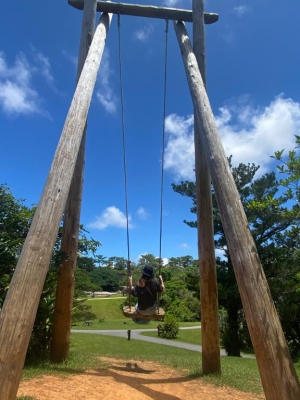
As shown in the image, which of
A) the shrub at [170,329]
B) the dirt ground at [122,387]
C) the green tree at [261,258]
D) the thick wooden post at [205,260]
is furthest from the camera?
the shrub at [170,329]

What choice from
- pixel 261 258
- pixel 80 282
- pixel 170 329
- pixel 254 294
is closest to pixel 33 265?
pixel 254 294

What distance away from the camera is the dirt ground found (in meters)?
4.45

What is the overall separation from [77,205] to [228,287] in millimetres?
13438

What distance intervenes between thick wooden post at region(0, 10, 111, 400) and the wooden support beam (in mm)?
3249

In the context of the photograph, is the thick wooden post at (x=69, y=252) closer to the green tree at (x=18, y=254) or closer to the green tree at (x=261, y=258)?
the green tree at (x=18, y=254)

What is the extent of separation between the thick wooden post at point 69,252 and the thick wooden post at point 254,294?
3146 millimetres

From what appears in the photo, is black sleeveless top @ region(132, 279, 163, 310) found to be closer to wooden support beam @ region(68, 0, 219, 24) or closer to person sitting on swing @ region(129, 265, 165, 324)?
person sitting on swing @ region(129, 265, 165, 324)

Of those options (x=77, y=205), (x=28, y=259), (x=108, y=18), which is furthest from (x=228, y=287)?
(x=28, y=259)

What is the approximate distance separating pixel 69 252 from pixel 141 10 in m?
4.81

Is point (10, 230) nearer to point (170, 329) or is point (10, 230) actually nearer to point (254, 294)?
point (254, 294)

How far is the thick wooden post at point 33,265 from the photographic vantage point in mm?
2992

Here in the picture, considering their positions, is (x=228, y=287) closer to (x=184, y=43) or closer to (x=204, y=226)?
(x=204, y=226)

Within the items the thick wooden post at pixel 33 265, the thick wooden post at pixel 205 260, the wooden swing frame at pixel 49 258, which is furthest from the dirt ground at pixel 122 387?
the wooden swing frame at pixel 49 258

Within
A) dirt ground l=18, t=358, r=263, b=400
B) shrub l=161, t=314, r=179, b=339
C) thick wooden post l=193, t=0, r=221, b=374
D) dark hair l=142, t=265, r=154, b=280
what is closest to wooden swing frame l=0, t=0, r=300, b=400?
dirt ground l=18, t=358, r=263, b=400
